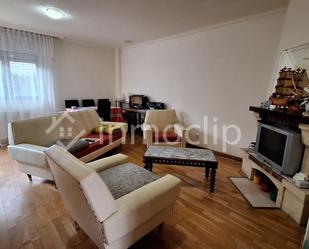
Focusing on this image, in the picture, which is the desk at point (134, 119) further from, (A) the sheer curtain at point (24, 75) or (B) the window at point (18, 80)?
(B) the window at point (18, 80)

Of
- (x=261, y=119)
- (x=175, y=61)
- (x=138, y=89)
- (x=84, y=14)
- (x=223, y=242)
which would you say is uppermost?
(x=84, y=14)

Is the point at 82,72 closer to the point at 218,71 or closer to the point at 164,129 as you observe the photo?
the point at 164,129

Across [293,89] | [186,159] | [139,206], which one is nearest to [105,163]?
A: [139,206]

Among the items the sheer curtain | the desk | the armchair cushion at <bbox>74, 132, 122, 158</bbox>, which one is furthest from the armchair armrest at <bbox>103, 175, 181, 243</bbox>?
the sheer curtain


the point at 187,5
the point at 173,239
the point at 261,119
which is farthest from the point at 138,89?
the point at 173,239

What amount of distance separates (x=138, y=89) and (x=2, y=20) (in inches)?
123

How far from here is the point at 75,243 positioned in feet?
5.00

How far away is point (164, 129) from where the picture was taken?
13.0 feet

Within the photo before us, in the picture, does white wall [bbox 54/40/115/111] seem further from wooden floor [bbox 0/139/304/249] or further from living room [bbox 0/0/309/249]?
wooden floor [bbox 0/139/304/249]

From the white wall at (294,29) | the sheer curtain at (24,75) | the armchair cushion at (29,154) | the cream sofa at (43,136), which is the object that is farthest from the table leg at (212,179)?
the sheer curtain at (24,75)

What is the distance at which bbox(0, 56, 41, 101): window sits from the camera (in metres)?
3.71

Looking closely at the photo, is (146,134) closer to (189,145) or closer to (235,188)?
(189,145)

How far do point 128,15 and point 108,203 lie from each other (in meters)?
2.90

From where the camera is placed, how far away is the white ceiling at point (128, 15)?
99.3 inches
